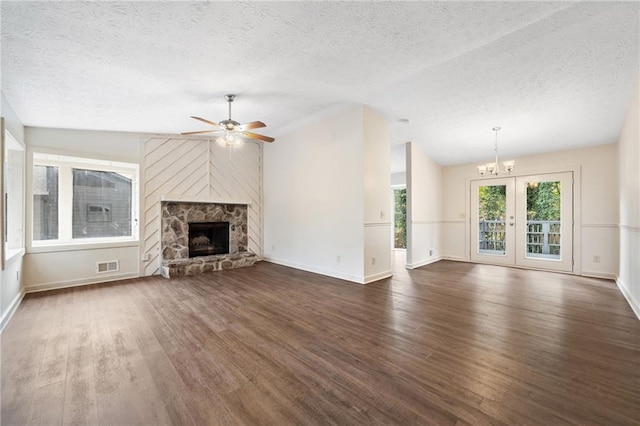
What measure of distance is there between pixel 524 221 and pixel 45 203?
918cm

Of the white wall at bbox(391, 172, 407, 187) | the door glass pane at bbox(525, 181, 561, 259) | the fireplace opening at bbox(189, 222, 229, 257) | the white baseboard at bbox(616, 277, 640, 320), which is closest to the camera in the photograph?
the white baseboard at bbox(616, 277, 640, 320)

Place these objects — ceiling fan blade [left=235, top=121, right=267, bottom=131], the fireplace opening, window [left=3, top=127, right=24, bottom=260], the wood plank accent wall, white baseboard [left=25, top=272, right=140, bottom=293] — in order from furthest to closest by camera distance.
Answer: the fireplace opening, the wood plank accent wall, white baseboard [left=25, top=272, right=140, bottom=293], window [left=3, top=127, right=24, bottom=260], ceiling fan blade [left=235, top=121, right=267, bottom=131]

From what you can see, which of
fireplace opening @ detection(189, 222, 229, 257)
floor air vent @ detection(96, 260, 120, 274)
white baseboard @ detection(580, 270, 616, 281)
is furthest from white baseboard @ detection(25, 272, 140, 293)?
white baseboard @ detection(580, 270, 616, 281)

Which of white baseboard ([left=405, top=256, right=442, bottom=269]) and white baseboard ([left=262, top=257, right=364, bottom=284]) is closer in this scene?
white baseboard ([left=262, top=257, right=364, bottom=284])

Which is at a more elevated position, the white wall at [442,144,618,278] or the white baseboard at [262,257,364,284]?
the white wall at [442,144,618,278]

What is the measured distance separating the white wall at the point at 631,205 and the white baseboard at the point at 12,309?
6.87 metres

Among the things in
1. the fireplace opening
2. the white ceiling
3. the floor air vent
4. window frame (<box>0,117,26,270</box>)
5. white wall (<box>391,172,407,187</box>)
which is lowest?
the floor air vent

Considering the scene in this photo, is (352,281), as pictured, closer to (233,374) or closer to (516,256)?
(233,374)

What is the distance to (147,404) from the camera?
158 centimetres

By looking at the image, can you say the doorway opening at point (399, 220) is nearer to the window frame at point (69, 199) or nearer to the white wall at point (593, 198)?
the white wall at point (593, 198)

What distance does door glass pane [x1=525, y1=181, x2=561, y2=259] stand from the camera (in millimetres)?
5473

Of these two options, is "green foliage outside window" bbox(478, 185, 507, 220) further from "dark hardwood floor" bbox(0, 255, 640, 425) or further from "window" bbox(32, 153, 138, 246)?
"window" bbox(32, 153, 138, 246)

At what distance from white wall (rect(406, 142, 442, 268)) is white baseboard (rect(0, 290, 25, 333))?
19.5 ft

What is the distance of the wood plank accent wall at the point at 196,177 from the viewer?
512cm
